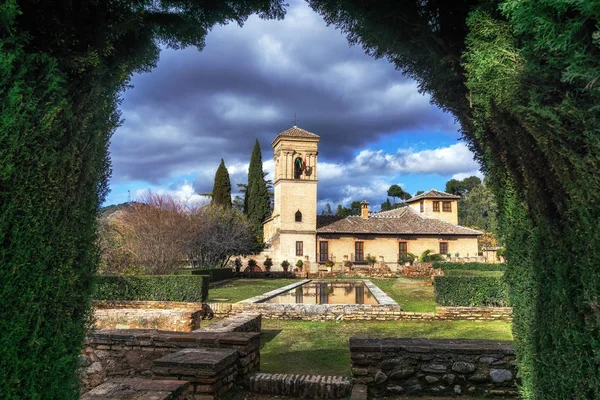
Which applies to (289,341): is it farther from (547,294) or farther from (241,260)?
(241,260)

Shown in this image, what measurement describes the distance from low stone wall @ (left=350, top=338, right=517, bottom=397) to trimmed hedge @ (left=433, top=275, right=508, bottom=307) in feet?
24.6

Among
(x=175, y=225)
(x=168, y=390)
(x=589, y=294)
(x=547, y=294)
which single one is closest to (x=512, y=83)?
(x=589, y=294)

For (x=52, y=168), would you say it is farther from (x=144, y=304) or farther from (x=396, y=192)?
(x=396, y=192)

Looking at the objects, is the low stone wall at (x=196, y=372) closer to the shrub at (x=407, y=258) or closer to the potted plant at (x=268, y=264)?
the potted plant at (x=268, y=264)

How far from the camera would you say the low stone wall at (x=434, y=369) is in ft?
18.0

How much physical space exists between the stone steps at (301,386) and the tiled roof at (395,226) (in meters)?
31.0

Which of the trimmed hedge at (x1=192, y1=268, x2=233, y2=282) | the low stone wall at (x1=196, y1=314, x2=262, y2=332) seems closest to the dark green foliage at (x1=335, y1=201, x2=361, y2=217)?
the trimmed hedge at (x1=192, y1=268, x2=233, y2=282)

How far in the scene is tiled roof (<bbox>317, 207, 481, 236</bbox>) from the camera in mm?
37094

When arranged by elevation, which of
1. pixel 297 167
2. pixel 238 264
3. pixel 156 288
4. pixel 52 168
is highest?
pixel 297 167

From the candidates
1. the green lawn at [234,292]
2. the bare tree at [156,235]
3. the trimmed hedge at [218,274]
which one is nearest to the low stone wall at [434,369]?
Answer: the green lawn at [234,292]

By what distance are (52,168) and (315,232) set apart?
112 feet

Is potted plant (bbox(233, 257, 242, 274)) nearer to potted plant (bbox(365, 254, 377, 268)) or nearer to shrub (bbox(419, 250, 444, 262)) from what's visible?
potted plant (bbox(365, 254, 377, 268))

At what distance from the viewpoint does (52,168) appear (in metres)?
2.58

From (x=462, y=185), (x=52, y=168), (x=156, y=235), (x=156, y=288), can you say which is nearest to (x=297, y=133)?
(x=156, y=235)
